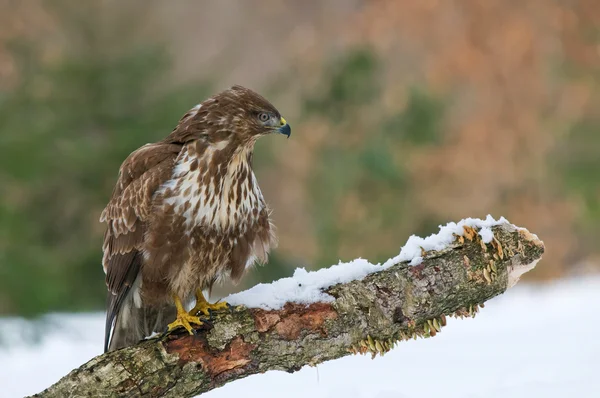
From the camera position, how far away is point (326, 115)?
7602 millimetres

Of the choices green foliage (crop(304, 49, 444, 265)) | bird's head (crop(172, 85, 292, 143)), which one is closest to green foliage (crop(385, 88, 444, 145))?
green foliage (crop(304, 49, 444, 265))

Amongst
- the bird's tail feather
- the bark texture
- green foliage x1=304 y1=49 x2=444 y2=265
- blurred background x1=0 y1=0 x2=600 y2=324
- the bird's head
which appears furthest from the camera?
green foliage x1=304 y1=49 x2=444 y2=265

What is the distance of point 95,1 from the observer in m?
6.90

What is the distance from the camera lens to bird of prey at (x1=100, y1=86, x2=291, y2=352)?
2.74 meters

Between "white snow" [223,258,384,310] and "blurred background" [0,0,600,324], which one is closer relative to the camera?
"white snow" [223,258,384,310]

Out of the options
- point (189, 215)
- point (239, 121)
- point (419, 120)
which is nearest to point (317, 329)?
point (189, 215)

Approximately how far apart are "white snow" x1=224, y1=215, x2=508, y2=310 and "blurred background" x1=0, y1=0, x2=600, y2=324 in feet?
11.7

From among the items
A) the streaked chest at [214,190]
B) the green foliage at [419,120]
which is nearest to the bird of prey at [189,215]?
the streaked chest at [214,190]

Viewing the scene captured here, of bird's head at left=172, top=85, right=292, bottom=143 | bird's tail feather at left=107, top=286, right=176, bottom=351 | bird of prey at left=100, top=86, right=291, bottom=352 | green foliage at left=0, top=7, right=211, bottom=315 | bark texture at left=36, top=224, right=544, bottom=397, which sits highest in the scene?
green foliage at left=0, top=7, right=211, bottom=315

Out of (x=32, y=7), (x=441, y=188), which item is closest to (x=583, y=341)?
(x=441, y=188)

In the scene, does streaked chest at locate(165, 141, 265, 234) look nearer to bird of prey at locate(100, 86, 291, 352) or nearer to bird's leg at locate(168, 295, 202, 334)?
bird of prey at locate(100, 86, 291, 352)

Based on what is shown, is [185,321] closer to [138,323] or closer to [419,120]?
[138,323]

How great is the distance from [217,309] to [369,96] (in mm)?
5128

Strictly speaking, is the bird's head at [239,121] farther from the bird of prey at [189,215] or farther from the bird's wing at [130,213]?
the bird's wing at [130,213]
